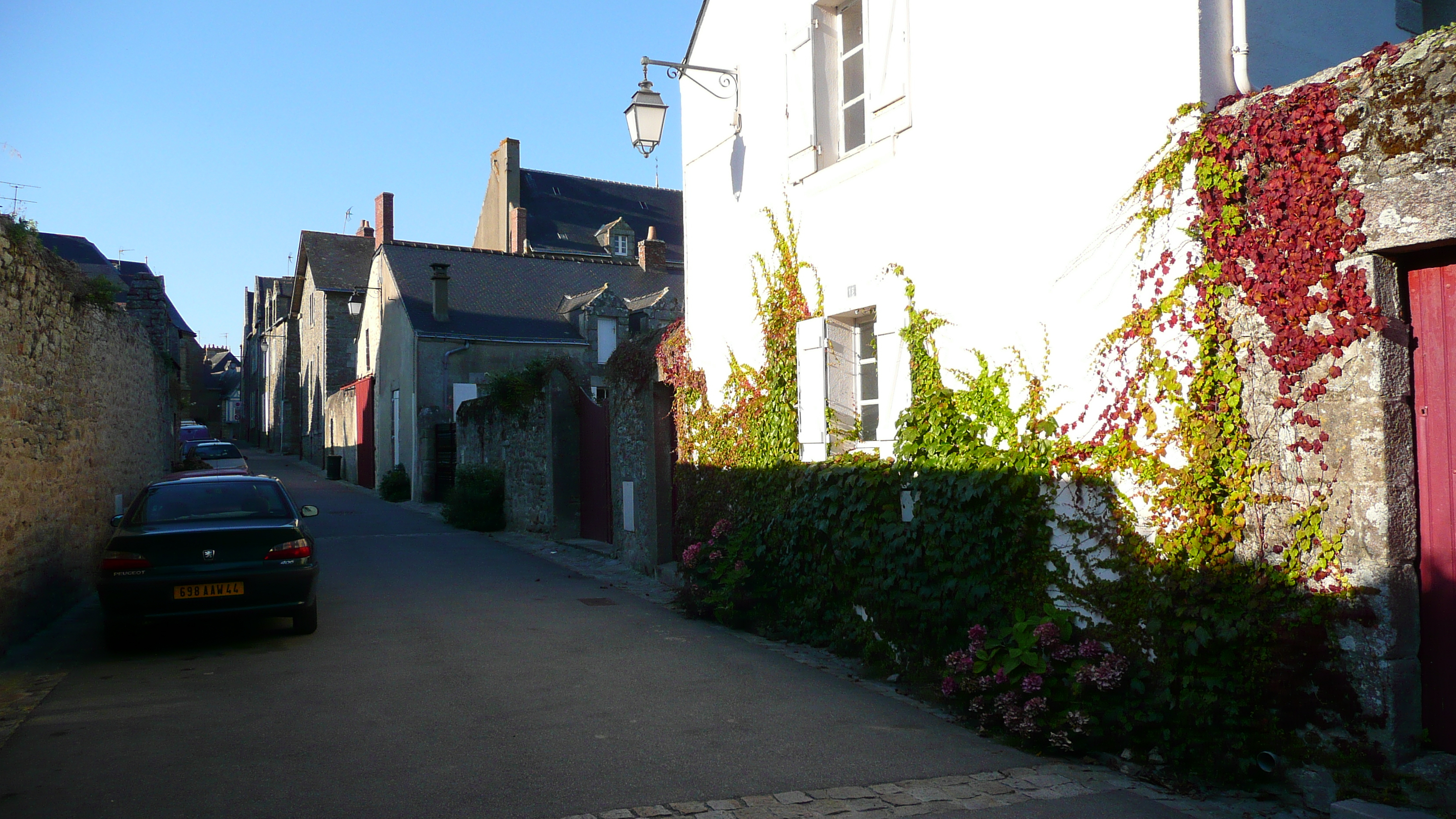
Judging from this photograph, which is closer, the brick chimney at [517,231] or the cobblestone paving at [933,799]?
the cobblestone paving at [933,799]

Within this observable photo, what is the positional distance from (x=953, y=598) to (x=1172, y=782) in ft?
6.37

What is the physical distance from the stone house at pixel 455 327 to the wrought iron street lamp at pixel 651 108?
9570mm

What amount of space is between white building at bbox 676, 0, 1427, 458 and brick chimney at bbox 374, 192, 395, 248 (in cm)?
3412

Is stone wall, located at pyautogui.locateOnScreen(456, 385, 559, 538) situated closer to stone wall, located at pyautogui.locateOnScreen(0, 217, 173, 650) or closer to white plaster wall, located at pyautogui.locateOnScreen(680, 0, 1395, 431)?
stone wall, located at pyautogui.locateOnScreen(0, 217, 173, 650)

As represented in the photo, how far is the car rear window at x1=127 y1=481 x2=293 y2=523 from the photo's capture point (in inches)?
323

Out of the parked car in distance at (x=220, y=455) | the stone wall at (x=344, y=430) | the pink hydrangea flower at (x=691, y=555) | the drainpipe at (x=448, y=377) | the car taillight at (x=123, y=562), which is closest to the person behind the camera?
the car taillight at (x=123, y=562)

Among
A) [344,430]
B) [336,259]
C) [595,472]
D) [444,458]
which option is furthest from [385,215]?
[595,472]

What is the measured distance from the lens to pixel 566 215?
42281 millimetres

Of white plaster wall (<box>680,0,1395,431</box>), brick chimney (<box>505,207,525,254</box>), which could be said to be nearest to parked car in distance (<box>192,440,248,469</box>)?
brick chimney (<box>505,207,525,254</box>)

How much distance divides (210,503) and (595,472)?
746 cm

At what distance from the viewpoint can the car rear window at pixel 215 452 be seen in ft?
76.9

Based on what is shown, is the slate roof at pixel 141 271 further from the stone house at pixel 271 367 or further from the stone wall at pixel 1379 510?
the stone wall at pixel 1379 510

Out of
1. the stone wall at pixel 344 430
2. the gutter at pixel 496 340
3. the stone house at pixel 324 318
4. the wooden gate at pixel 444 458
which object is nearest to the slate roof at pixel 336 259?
the stone house at pixel 324 318

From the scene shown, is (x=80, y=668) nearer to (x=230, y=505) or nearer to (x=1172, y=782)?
(x=230, y=505)
